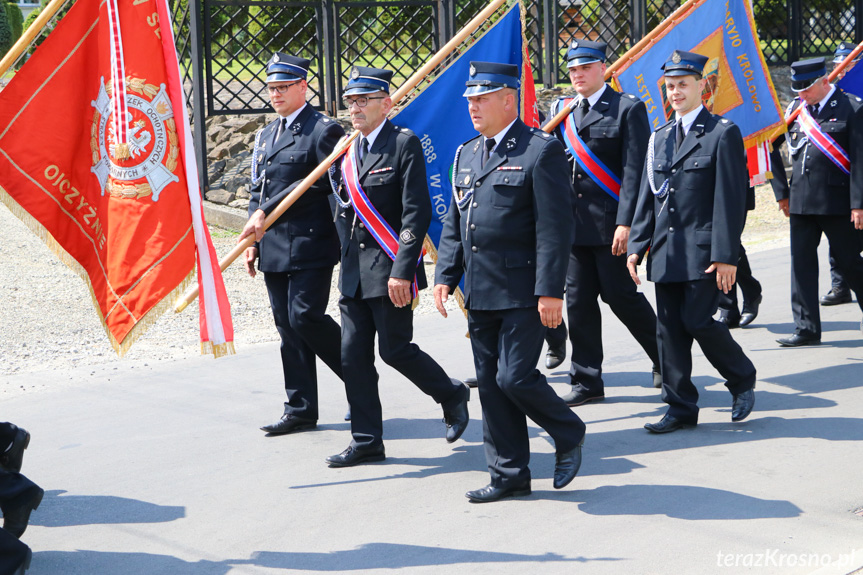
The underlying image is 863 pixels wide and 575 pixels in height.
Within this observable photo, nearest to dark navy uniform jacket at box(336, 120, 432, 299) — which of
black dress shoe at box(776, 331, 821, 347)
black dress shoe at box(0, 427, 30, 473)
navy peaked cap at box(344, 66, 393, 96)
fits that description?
navy peaked cap at box(344, 66, 393, 96)

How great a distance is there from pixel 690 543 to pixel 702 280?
1.67 m

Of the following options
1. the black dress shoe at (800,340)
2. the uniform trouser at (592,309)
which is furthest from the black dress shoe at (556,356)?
the black dress shoe at (800,340)

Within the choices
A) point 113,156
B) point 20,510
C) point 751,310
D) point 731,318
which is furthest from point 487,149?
point 751,310

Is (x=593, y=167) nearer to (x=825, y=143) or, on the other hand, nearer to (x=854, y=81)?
(x=825, y=143)

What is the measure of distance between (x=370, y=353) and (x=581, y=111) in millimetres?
1917

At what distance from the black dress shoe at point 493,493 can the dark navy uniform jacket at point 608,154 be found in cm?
180

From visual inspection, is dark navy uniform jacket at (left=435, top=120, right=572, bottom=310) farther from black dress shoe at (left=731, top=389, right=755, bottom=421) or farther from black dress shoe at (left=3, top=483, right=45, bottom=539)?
black dress shoe at (left=3, top=483, right=45, bottom=539)

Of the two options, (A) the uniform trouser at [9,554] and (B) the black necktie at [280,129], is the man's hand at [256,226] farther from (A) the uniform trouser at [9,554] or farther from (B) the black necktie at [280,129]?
(A) the uniform trouser at [9,554]

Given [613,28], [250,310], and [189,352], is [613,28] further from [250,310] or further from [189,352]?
[189,352]

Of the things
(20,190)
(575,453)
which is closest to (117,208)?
(20,190)

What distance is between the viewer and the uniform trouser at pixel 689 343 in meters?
5.32

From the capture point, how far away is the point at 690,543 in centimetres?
401

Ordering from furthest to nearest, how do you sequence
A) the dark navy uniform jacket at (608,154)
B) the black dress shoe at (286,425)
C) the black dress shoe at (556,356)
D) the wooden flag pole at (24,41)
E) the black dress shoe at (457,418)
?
the black dress shoe at (556,356) < the dark navy uniform jacket at (608,154) < the black dress shoe at (286,425) < the black dress shoe at (457,418) < the wooden flag pole at (24,41)

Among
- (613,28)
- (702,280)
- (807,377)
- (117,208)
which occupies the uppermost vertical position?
(613,28)
